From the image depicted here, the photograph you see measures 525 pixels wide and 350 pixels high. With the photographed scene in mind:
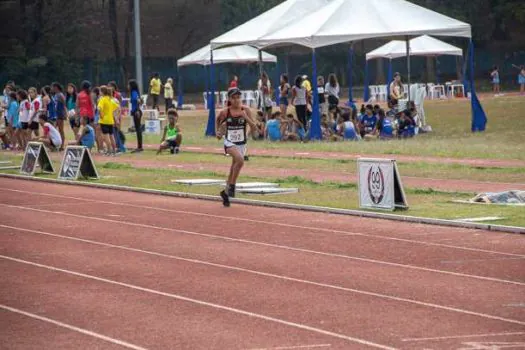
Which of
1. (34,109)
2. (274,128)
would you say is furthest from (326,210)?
(34,109)

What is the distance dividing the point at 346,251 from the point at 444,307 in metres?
4.02

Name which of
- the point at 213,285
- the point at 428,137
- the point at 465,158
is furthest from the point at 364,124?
the point at 213,285

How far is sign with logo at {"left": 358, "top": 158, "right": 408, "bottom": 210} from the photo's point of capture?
19.0m

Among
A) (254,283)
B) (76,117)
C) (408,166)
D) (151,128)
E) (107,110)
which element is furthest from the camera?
(151,128)

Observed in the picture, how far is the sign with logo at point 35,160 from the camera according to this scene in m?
29.6

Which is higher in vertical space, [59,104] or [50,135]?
[59,104]

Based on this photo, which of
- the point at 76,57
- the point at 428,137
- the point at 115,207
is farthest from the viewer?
the point at 76,57

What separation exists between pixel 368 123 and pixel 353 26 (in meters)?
2.83

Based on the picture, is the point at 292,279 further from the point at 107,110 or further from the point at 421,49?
the point at 421,49

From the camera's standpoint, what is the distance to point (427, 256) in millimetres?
14703

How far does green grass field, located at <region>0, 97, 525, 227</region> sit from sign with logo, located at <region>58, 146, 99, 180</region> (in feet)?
1.27

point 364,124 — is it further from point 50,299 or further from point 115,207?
point 50,299

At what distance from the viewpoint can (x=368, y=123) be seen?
1452 inches

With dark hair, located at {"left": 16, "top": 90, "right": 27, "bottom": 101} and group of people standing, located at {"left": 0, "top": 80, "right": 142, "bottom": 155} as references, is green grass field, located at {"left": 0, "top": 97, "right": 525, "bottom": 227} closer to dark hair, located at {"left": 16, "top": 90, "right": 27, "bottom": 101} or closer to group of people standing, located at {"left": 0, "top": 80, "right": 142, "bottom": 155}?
group of people standing, located at {"left": 0, "top": 80, "right": 142, "bottom": 155}
